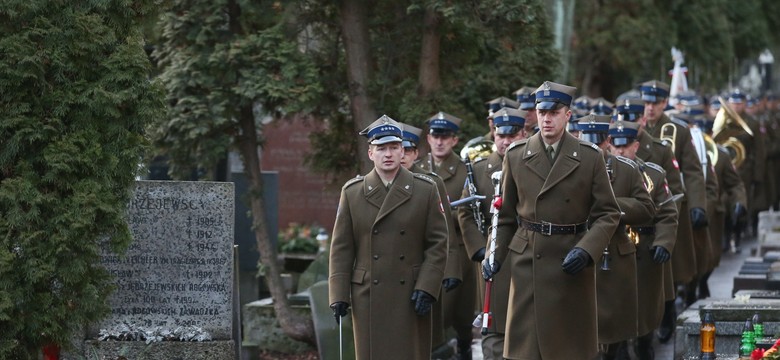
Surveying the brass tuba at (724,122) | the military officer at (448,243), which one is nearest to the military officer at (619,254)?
the military officer at (448,243)

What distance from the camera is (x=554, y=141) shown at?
10648 mm

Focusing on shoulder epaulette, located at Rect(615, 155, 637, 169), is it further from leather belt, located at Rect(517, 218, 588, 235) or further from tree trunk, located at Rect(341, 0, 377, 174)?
tree trunk, located at Rect(341, 0, 377, 174)

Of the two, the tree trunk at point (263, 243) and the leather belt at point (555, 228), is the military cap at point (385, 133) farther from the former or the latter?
the tree trunk at point (263, 243)

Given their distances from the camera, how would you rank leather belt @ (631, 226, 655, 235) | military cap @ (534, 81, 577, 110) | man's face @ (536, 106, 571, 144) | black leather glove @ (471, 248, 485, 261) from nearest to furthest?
military cap @ (534, 81, 577, 110), man's face @ (536, 106, 571, 144), black leather glove @ (471, 248, 485, 261), leather belt @ (631, 226, 655, 235)

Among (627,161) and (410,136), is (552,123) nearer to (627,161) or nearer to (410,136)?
(627,161)

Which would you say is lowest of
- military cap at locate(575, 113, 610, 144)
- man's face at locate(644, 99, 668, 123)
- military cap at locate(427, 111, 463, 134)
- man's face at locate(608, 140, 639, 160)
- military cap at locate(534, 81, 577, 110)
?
man's face at locate(608, 140, 639, 160)

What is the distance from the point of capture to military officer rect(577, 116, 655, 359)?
40.0ft

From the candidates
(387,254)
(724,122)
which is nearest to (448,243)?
(387,254)

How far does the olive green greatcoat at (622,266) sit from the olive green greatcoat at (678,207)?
1730 mm

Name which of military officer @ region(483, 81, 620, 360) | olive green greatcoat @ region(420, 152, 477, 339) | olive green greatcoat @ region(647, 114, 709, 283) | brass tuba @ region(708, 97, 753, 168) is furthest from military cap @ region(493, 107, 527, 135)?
brass tuba @ region(708, 97, 753, 168)

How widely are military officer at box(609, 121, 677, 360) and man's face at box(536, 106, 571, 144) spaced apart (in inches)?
93.4

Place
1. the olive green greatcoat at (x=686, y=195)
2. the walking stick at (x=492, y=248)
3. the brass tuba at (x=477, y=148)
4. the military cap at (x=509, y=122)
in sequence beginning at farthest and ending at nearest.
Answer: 1. the olive green greatcoat at (x=686, y=195)
2. the brass tuba at (x=477, y=148)
3. the military cap at (x=509, y=122)
4. the walking stick at (x=492, y=248)

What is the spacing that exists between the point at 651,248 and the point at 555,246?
2.70m

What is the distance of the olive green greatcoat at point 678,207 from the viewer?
14242 millimetres
